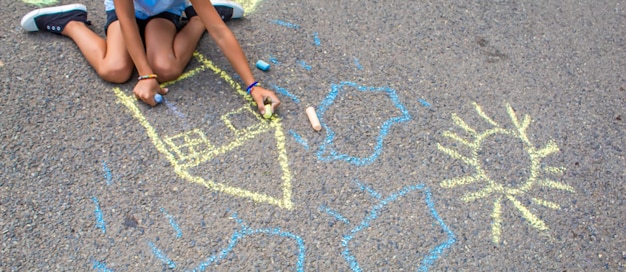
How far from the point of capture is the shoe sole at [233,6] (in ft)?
9.78

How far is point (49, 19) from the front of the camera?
9.09 feet

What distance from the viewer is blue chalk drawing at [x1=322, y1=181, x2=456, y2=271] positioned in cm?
216

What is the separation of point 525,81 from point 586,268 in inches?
47.3

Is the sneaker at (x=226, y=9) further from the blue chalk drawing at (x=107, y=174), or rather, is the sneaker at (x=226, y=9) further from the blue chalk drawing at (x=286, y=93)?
the blue chalk drawing at (x=107, y=174)

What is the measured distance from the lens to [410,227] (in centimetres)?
228

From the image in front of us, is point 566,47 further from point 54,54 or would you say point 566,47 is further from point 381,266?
point 54,54

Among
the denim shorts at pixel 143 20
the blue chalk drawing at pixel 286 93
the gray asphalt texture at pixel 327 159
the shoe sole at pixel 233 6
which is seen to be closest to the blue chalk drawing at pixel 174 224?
the gray asphalt texture at pixel 327 159

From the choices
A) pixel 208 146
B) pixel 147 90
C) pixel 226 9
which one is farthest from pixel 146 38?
pixel 208 146

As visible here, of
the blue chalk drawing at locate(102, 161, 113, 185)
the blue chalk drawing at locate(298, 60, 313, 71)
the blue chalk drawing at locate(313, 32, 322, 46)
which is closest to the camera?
the blue chalk drawing at locate(102, 161, 113, 185)

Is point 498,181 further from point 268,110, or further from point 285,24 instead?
point 285,24

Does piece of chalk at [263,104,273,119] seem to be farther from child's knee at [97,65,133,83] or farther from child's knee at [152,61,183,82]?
child's knee at [97,65,133,83]

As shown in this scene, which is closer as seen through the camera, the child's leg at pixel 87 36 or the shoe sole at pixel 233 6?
the child's leg at pixel 87 36

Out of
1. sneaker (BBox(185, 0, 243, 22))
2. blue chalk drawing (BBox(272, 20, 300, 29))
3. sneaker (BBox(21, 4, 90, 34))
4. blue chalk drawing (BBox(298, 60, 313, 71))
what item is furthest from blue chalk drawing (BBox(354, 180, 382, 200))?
sneaker (BBox(21, 4, 90, 34))

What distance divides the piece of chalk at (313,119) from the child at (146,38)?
18 centimetres
